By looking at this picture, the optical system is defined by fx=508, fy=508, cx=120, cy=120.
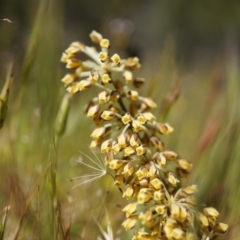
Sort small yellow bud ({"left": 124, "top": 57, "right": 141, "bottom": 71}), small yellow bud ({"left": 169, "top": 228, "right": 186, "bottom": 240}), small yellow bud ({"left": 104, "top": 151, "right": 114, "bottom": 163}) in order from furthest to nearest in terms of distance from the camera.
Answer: small yellow bud ({"left": 124, "top": 57, "right": 141, "bottom": 71}) → small yellow bud ({"left": 104, "top": 151, "right": 114, "bottom": 163}) → small yellow bud ({"left": 169, "top": 228, "right": 186, "bottom": 240})

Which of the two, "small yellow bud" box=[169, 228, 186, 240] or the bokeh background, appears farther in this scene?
the bokeh background

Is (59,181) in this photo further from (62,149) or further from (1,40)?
(1,40)

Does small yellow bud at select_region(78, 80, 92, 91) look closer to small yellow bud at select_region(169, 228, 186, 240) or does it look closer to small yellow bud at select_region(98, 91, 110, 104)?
small yellow bud at select_region(98, 91, 110, 104)

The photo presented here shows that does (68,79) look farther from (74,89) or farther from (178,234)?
(178,234)

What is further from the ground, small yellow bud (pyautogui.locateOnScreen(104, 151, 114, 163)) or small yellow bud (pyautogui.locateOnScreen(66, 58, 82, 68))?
small yellow bud (pyautogui.locateOnScreen(66, 58, 82, 68))

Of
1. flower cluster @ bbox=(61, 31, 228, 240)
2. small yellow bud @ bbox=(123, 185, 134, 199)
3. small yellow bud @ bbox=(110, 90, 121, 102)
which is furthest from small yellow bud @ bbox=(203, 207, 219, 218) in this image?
small yellow bud @ bbox=(110, 90, 121, 102)

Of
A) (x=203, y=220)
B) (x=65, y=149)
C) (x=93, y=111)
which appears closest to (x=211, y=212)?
(x=203, y=220)

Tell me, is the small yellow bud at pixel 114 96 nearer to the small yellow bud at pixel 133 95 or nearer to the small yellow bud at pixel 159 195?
the small yellow bud at pixel 133 95

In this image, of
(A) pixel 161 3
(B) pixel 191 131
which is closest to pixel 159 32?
(A) pixel 161 3

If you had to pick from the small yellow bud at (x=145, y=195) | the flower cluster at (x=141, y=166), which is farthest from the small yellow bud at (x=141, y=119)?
the small yellow bud at (x=145, y=195)
